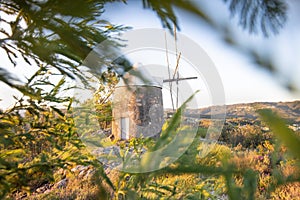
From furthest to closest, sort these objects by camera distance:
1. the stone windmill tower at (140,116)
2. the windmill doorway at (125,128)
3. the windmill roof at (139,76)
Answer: the stone windmill tower at (140,116)
the windmill doorway at (125,128)
the windmill roof at (139,76)

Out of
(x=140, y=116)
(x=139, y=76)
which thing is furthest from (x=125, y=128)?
(x=139, y=76)

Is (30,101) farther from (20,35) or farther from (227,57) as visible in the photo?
(227,57)

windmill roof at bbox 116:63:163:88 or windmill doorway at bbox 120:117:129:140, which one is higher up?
windmill roof at bbox 116:63:163:88

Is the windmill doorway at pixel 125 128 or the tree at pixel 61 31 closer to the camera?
the tree at pixel 61 31

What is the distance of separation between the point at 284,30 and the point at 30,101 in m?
1.01

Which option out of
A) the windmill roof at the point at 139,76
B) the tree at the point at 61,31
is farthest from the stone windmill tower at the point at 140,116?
the windmill roof at the point at 139,76

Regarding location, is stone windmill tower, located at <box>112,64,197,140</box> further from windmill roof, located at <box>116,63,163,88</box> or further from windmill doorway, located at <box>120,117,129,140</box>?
windmill roof, located at <box>116,63,163,88</box>

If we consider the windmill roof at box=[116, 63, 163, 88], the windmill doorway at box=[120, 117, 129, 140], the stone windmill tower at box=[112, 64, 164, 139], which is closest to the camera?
the windmill roof at box=[116, 63, 163, 88]

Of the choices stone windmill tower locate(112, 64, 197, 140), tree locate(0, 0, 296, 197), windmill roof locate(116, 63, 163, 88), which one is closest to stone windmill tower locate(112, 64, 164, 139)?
stone windmill tower locate(112, 64, 197, 140)

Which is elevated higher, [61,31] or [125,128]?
[61,31]

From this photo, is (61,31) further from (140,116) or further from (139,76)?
(140,116)

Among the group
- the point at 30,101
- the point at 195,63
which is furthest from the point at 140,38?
the point at 30,101

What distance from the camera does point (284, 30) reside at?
0.63 feet

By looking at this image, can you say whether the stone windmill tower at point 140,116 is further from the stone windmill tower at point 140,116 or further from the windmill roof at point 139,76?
the windmill roof at point 139,76
